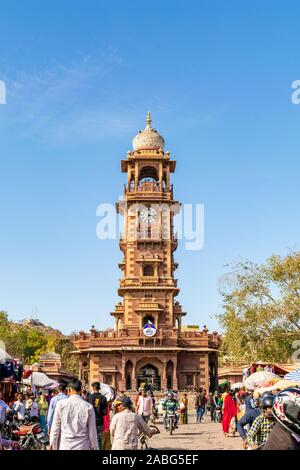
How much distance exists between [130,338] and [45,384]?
25592 millimetres

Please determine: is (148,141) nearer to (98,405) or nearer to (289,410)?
(98,405)

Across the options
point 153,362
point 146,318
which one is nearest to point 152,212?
point 146,318

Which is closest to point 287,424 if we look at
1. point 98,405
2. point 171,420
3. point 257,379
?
point 98,405

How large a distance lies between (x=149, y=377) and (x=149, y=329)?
15.2 feet

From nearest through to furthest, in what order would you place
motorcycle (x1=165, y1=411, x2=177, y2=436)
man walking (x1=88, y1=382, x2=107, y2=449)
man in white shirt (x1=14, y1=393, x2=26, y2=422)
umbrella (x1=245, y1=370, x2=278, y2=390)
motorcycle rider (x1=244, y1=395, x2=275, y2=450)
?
1. motorcycle rider (x1=244, y1=395, x2=275, y2=450)
2. man walking (x1=88, y1=382, x2=107, y2=449)
3. man in white shirt (x1=14, y1=393, x2=26, y2=422)
4. umbrella (x1=245, y1=370, x2=278, y2=390)
5. motorcycle (x1=165, y1=411, x2=177, y2=436)

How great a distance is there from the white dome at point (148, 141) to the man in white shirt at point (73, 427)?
163 feet

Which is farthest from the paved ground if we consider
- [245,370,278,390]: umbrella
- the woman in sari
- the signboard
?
the signboard

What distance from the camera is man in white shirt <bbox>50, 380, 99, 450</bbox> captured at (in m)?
7.09

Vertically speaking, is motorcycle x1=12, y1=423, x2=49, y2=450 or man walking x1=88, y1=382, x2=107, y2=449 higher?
man walking x1=88, y1=382, x2=107, y2=449

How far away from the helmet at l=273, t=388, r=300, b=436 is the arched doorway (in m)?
44.4

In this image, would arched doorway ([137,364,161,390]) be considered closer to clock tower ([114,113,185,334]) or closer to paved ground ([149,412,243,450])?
clock tower ([114,113,185,334])

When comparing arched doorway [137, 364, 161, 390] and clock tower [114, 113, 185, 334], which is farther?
clock tower [114, 113, 185, 334]

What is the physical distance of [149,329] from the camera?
48406 millimetres

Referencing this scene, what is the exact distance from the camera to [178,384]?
48.5 metres
